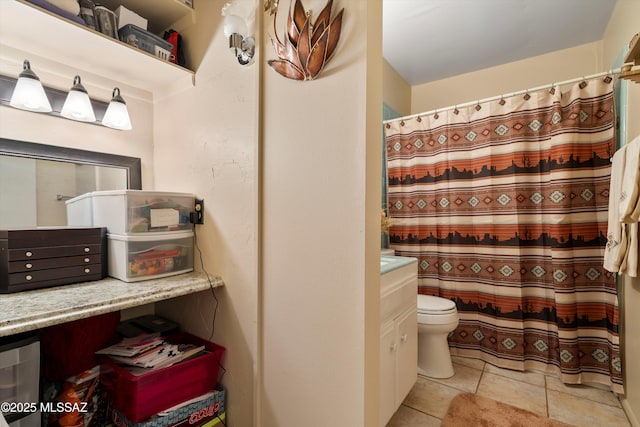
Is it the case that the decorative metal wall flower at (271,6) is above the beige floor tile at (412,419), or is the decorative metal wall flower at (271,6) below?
above

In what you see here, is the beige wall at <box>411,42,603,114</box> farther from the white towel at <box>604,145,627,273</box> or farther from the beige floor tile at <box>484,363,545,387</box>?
the beige floor tile at <box>484,363,545,387</box>

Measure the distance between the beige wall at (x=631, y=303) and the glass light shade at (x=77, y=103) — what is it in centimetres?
268

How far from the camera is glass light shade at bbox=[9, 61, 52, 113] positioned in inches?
44.5


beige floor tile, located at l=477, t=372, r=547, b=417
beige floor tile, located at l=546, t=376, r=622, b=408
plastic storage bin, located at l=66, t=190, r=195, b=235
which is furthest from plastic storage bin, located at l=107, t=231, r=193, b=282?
beige floor tile, located at l=546, t=376, r=622, b=408

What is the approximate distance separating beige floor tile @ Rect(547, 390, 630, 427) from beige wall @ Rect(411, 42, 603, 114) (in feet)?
7.69

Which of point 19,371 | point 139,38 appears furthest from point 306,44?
point 19,371

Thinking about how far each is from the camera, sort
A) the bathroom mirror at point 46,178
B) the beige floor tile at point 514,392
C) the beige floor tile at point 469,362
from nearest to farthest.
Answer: the bathroom mirror at point 46,178 → the beige floor tile at point 514,392 → the beige floor tile at point 469,362

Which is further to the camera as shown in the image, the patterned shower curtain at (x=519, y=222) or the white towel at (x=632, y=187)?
the patterned shower curtain at (x=519, y=222)

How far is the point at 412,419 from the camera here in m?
1.54

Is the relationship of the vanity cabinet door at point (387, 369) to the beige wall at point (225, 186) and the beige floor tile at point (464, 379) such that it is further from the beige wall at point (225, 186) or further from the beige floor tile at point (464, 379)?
the beige floor tile at point (464, 379)

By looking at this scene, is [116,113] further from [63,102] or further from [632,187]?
[632,187]

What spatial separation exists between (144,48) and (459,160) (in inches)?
83.0

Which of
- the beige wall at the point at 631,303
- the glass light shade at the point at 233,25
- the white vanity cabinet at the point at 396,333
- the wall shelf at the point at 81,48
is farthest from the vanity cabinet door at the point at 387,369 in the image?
the wall shelf at the point at 81,48

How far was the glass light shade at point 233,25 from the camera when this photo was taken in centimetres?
112
